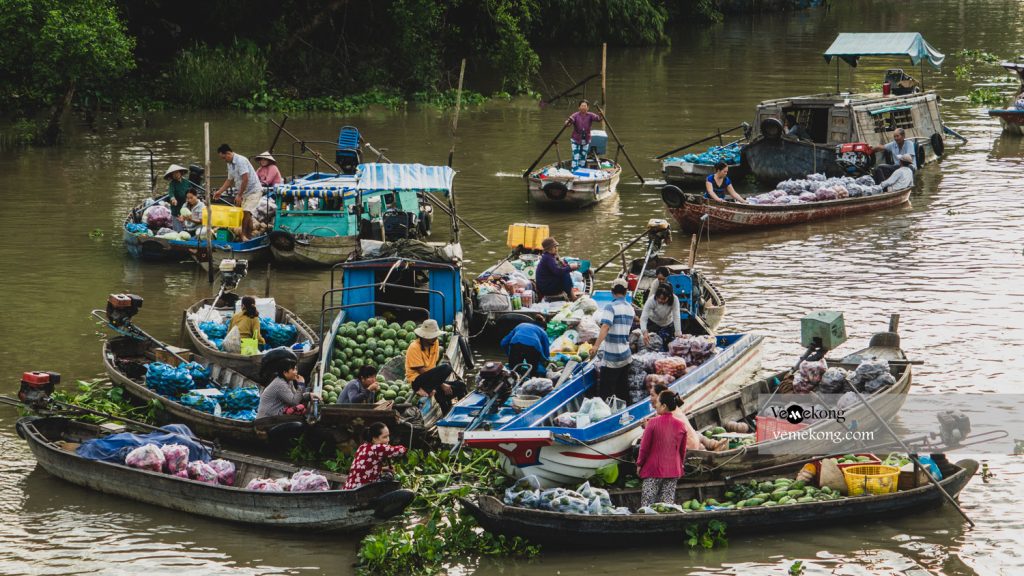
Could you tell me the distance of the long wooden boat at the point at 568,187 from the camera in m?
22.1

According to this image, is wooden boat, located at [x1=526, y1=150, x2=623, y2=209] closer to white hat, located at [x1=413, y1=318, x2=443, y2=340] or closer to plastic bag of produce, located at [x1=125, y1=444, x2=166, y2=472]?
white hat, located at [x1=413, y1=318, x2=443, y2=340]

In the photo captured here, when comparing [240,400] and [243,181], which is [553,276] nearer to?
[240,400]

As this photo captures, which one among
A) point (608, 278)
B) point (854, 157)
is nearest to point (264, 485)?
point (608, 278)

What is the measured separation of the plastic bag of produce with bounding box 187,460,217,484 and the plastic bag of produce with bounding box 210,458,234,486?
0.05m

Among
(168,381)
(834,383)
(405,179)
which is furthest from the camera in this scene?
(405,179)

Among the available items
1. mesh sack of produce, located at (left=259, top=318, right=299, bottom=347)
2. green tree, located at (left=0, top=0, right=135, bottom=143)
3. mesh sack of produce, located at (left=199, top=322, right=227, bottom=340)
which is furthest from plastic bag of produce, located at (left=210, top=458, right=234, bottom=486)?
green tree, located at (left=0, top=0, right=135, bottom=143)

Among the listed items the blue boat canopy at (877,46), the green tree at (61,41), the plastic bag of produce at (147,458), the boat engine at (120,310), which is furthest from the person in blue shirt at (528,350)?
the blue boat canopy at (877,46)

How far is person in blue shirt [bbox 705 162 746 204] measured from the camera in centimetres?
2077

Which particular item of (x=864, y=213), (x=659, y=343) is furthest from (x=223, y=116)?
(x=659, y=343)

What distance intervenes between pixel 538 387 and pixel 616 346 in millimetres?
853

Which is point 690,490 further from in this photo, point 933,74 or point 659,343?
point 933,74

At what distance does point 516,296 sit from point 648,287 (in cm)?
165

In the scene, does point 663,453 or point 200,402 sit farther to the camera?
point 200,402

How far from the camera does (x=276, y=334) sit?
48.7ft
